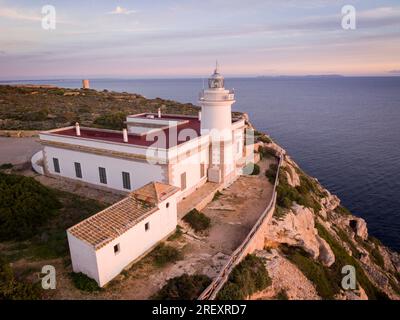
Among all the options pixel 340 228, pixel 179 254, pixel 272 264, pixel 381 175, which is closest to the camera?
pixel 179 254

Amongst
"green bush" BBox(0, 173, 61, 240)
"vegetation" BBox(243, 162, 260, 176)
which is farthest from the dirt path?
"green bush" BBox(0, 173, 61, 240)

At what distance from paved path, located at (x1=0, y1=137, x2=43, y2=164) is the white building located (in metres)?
4.17

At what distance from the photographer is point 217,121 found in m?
19.9

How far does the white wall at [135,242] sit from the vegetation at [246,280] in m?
3.80

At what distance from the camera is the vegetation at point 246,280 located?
34.7 ft

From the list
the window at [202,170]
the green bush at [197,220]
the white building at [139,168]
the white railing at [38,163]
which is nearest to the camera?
the white building at [139,168]

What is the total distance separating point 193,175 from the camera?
1878 centimetres

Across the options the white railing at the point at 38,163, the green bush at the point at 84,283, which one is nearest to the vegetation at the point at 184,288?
the green bush at the point at 84,283

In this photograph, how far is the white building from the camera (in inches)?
434

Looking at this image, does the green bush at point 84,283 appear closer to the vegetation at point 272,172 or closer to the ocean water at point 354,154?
the vegetation at point 272,172

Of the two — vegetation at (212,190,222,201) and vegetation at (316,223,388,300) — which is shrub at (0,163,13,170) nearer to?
vegetation at (212,190,222,201)

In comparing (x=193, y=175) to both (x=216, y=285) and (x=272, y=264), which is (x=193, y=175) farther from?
(x=216, y=285)

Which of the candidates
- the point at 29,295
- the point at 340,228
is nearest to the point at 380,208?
the point at 340,228
